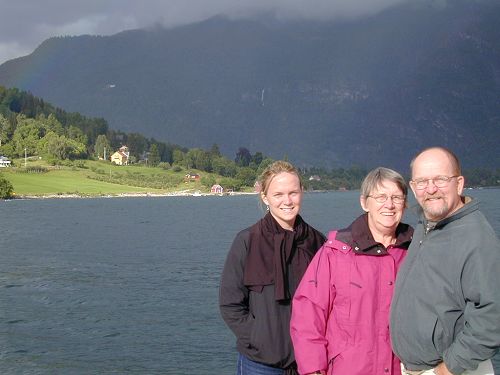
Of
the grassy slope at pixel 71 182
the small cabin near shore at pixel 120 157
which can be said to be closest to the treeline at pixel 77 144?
the small cabin near shore at pixel 120 157

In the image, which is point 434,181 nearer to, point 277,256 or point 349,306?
point 349,306

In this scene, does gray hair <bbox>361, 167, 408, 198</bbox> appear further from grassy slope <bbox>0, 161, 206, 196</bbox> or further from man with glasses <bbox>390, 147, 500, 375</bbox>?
grassy slope <bbox>0, 161, 206, 196</bbox>

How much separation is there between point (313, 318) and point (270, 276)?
54 cm

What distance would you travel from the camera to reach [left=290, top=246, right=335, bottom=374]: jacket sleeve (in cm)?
416

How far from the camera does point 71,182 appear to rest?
140250 millimetres

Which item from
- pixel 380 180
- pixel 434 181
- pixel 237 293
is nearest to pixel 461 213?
pixel 434 181

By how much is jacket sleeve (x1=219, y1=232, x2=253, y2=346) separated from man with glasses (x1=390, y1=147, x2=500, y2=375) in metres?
1.14

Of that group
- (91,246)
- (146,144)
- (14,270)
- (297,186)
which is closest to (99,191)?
(146,144)

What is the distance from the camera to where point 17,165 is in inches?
6038

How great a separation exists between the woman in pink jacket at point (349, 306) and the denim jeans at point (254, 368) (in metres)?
0.54

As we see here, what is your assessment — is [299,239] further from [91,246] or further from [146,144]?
[146,144]

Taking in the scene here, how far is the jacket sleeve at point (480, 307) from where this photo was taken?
355 cm

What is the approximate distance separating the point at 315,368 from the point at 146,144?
19048 cm

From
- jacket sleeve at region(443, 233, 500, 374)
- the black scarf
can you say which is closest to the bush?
the black scarf
